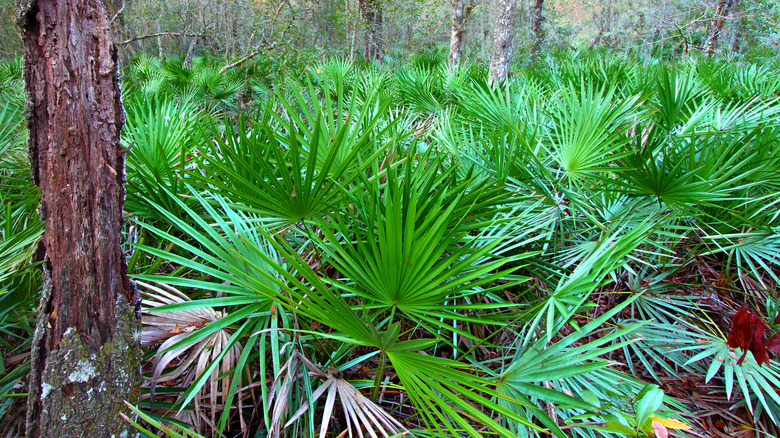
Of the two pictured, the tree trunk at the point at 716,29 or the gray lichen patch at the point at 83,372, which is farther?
the tree trunk at the point at 716,29

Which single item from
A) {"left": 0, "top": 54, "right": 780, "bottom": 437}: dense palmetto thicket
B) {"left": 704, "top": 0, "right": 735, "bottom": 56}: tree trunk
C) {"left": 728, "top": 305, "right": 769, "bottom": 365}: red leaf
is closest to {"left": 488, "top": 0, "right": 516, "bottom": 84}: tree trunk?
{"left": 0, "top": 54, "right": 780, "bottom": 437}: dense palmetto thicket

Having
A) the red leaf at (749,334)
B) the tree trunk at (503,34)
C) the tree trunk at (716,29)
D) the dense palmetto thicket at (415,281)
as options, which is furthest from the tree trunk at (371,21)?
the red leaf at (749,334)

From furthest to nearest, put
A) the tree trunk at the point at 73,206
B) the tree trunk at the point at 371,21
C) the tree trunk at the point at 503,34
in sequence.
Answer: the tree trunk at the point at 371,21, the tree trunk at the point at 503,34, the tree trunk at the point at 73,206

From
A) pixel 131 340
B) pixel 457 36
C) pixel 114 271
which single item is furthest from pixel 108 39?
pixel 457 36

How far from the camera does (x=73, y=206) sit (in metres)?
1.07

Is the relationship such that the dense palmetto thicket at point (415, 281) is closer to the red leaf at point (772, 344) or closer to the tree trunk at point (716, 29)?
the red leaf at point (772, 344)

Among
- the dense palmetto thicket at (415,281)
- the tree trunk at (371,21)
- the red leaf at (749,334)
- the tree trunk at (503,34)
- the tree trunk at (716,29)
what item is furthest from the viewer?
the tree trunk at (371,21)

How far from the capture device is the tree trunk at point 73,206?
104 cm

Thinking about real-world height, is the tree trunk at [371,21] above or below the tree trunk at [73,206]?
above

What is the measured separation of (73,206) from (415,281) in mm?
924

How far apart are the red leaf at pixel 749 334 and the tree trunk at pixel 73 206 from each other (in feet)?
7.29

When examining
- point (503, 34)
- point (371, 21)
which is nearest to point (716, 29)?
point (503, 34)

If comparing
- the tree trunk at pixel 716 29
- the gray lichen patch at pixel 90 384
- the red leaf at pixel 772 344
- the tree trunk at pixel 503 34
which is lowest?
the gray lichen patch at pixel 90 384

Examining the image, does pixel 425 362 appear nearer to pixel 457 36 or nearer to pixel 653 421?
pixel 653 421
